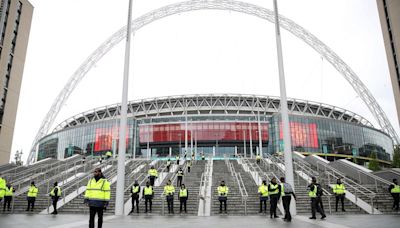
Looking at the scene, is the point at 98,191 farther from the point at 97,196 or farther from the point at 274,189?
the point at 274,189

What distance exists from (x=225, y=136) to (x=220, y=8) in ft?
85.2

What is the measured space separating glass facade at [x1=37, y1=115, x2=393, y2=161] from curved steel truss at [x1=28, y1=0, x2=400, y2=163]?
9.70 metres

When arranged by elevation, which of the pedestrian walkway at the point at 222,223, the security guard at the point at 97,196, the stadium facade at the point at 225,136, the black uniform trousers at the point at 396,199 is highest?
the stadium facade at the point at 225,136

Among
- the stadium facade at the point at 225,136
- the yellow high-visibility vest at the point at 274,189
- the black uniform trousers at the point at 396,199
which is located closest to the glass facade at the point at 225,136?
the stadium facade at the point at 225,136

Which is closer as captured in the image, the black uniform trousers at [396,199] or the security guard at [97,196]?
the security guard at [97,196]

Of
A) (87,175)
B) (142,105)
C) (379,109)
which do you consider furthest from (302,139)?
(87,175)

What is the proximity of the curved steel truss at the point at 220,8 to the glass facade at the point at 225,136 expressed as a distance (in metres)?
9.70

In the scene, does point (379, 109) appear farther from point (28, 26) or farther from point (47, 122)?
A: point (47, 122)

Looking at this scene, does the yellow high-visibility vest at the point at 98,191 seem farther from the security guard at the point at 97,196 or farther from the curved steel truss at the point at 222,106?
the curved steel truss at the point at 222,106

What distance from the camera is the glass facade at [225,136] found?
63.5m

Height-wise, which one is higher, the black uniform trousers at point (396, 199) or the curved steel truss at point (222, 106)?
the curved steel truss at point (222, 106)

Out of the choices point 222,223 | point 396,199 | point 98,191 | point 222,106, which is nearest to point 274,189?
point 222,223

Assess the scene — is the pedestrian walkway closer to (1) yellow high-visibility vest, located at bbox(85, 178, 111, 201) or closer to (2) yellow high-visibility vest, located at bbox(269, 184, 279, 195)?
(2) yellow high-visibility vest, located at bbox(269, 184, 279, 195)

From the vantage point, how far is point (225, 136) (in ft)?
213
